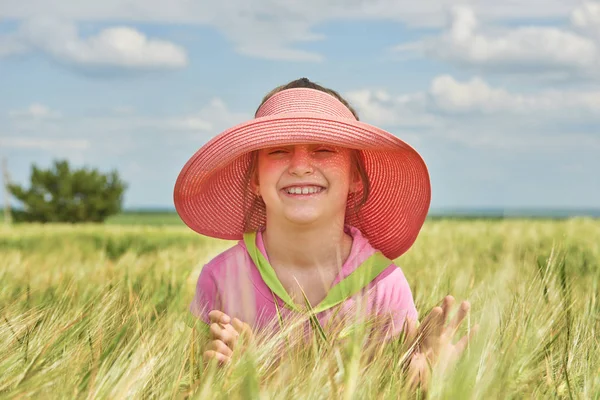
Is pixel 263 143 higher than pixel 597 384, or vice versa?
pixel 263 143

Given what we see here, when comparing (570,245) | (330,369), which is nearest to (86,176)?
(570,245)

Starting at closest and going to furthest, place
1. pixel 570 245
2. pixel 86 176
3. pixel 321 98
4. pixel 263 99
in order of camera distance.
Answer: pixel 321 98, pixel 263 99, pixel 570 245, pixel 86 176

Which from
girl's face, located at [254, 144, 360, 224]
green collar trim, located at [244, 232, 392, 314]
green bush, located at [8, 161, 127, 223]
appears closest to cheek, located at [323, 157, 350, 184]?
girl's face, located at [254, 144, 360, 224]

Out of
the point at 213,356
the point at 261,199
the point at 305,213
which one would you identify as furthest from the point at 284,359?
the point at 261,199

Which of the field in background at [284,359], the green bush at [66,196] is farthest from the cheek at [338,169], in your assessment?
the green bush at [66,196]

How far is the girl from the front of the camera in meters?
1.90

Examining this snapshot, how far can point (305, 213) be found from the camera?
1915mm

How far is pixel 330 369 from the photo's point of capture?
119 centimetres

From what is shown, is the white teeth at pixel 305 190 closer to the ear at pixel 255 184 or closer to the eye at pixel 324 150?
the eye at pixel 324 150

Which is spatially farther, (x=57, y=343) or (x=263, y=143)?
(x=263, y=143)

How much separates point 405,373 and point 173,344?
0.54 metres

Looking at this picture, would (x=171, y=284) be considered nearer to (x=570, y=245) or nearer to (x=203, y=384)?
(x=203, y=384)

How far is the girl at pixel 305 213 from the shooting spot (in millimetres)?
1898

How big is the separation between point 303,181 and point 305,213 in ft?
0.29
